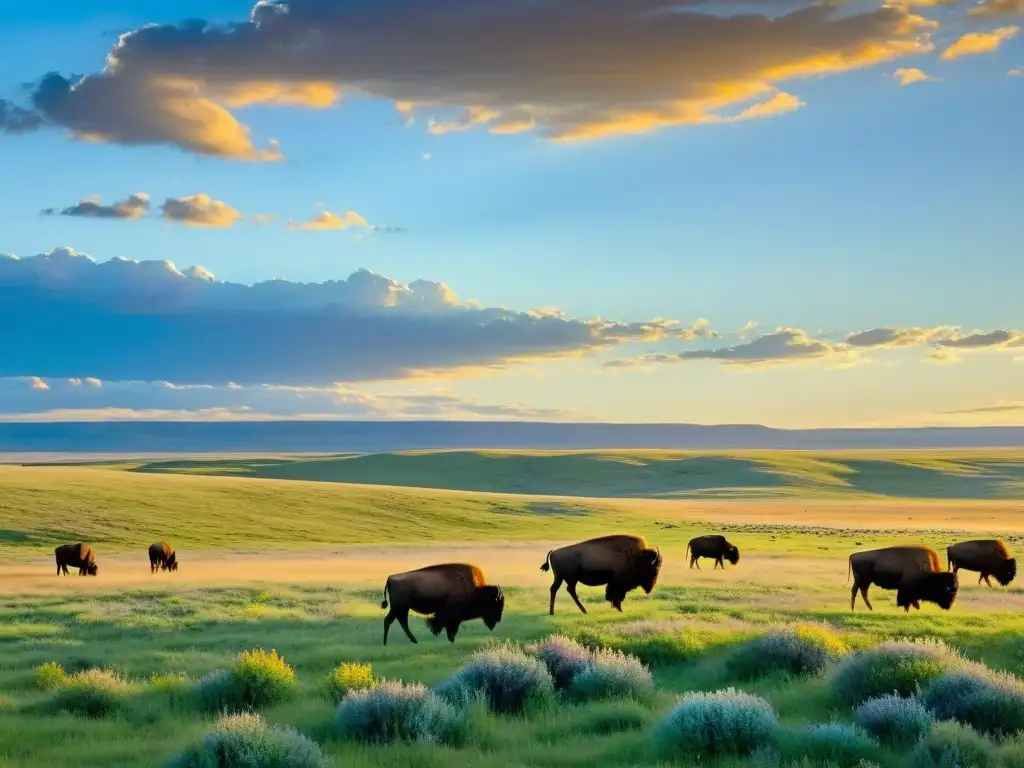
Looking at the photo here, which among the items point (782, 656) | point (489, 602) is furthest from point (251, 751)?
point (489, 602)

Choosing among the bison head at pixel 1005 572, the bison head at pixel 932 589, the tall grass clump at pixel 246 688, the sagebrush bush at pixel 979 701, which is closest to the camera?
the sagebrush bush at pixel 979 701

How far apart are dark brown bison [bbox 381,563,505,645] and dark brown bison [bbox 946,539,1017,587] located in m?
18.9

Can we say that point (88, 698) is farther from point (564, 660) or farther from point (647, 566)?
point (647, 566)

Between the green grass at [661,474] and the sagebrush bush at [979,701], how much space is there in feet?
389

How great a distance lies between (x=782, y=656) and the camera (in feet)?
46.7

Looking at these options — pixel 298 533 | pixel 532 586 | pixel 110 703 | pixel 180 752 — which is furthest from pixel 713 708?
pixel 298 533

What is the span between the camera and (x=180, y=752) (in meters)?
9.27

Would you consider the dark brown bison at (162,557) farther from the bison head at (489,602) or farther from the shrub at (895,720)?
the shrub at (895,720)

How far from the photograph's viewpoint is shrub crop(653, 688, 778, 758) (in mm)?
9484

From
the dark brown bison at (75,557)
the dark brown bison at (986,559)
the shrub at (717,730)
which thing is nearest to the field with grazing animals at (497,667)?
the shrub at (717,730)

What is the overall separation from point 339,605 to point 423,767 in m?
17.6

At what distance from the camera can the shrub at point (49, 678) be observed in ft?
46.9

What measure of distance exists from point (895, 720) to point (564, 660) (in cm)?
487

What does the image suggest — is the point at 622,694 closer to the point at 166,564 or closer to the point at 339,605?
the point at 339,605
